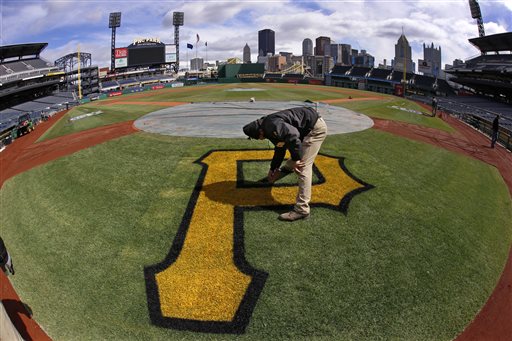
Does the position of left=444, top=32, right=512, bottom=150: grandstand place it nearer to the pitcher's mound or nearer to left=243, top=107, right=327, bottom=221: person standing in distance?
the pitcher's mound

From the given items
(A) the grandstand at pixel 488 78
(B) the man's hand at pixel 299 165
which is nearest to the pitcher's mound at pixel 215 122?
(B) the man's hand at pixel 299 165

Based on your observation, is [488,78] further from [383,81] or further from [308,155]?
[308,155]

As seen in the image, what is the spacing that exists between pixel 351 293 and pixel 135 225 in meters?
5.48

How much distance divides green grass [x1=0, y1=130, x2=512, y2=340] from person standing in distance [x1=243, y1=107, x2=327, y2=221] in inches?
27.0

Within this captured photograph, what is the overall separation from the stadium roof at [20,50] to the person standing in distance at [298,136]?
68.3m

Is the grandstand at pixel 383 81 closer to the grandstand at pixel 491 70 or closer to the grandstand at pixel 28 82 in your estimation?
the grandstand at pixel 491 70

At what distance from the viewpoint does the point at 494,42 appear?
2393 inches

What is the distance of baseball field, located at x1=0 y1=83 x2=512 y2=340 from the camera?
19.1ft

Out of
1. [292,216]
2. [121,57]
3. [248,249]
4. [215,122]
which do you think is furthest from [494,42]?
[121,57]

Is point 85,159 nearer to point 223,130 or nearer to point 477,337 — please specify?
point 223,130

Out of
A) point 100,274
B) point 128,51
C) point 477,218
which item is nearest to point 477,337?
A: point 477,218

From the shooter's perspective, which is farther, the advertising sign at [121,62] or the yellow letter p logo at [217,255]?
the advertising sign at [121,62]

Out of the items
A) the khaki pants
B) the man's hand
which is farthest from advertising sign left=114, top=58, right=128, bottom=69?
the man's hand

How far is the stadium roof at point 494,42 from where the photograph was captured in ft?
185
